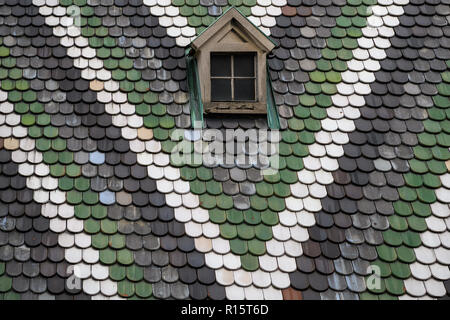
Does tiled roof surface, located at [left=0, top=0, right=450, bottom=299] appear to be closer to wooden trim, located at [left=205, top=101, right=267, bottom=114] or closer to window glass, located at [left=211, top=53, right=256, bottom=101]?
wooden trim, located at [left=205, top=101, right=267, bottom=114]

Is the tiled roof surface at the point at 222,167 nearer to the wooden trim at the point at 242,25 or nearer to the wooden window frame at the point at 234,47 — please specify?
the wooden window frame at the point at 234,47

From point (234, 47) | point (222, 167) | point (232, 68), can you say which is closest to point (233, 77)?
point (232, 68)

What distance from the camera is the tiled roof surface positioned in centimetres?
784

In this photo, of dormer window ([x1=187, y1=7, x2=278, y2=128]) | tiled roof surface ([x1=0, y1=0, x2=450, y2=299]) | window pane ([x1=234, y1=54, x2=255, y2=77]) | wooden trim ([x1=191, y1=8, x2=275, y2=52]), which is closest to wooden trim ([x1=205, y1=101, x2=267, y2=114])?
dormer window ([x1=187, y1=7, x2=278, y2=128])

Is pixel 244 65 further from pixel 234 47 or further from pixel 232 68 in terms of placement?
pixel 234 47

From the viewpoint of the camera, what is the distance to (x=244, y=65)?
920 cm

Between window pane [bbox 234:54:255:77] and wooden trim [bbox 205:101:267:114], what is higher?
window pane [bbox 234:54:255:77]

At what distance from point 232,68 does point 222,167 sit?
1.28 metres

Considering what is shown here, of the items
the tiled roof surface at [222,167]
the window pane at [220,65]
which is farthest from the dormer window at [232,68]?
the tiled roof surface at [222,167]

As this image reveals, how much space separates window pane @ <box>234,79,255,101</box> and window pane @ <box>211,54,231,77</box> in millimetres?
157

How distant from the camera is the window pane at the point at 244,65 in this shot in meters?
9.18

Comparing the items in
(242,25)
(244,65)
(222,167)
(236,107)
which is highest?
(242,25)

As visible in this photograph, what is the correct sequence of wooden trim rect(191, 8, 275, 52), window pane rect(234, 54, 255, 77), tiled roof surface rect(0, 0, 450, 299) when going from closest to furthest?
tiled roof surface rect(0, 0, 450, 299)
wooden trim rect(191, 8, 275, 52)
window pane rect(234, 54, 255, 77)
